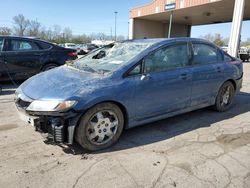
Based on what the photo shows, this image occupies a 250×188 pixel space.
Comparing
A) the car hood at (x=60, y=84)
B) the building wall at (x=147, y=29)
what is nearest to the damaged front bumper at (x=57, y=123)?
the car hood at (x=60, y=84)

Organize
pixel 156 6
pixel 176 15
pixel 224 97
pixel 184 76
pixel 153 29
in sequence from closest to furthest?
pixel 184 76 < pixel 224 97 < pixel 156 6 < pixel 176 15 < pixel 153 29

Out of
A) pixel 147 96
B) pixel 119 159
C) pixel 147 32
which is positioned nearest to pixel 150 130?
pixel 147 96

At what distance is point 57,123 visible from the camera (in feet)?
Answer: 9.79

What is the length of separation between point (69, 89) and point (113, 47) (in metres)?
1.71

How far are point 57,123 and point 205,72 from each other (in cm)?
290

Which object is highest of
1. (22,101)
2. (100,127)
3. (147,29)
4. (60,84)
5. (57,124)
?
(147,29)

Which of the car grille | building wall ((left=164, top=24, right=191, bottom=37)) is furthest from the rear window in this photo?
building wall ((left=164, top=24, right=191, bottom=37))

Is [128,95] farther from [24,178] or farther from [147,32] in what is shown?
[147,32]

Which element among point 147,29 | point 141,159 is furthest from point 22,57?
point 147,29

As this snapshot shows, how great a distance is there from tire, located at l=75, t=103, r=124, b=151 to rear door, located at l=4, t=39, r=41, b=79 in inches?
200

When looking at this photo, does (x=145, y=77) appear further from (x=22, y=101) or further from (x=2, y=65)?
(x=2, y=65)

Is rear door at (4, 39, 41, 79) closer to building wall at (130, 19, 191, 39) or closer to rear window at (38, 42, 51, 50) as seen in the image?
rear window at (38, 42, 51, 50)

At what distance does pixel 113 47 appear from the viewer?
4539mm

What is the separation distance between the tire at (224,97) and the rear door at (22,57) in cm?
545
